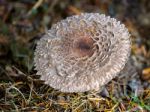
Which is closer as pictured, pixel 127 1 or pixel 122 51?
pixel 122 51

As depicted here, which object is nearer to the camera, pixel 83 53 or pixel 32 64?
pixel 83 53

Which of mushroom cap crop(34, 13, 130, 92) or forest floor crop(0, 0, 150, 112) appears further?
forest floor crop(0, 0, 150, 112)

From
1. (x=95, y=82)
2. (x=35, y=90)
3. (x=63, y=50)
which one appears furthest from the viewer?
(x=35, y=90)

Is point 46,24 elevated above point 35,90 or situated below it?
above

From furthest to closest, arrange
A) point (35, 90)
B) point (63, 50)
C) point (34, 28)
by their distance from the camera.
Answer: point (34, 28) < point (35, 90) < point (63, 50)

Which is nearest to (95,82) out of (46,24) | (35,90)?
(35,90)

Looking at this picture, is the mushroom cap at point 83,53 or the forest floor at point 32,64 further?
the forest floor at point 32,64

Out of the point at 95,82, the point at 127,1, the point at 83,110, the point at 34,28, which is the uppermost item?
the point at 127,1

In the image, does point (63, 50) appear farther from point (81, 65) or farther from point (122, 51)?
point (122, 51)
